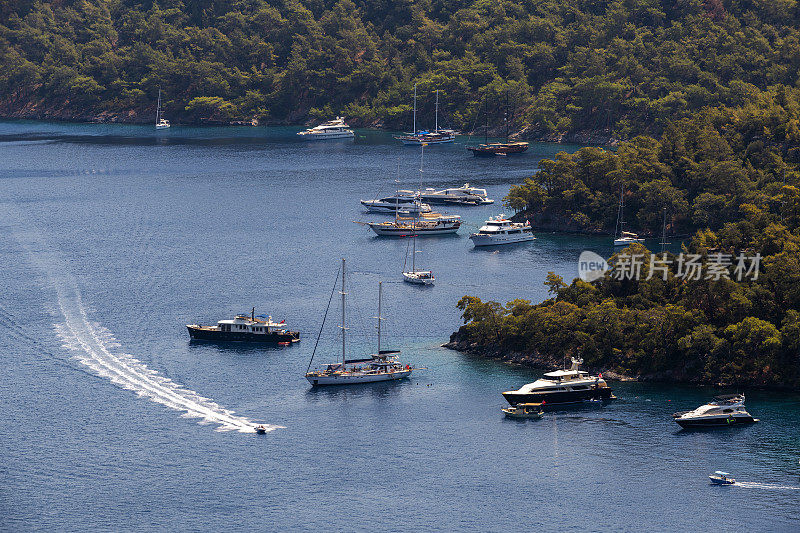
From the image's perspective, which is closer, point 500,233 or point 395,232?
point 500,233

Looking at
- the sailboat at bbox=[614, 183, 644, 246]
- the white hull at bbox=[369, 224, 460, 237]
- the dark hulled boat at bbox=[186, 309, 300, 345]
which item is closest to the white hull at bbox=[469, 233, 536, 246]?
the white hull at bbox=[369, 224, 460, 237]

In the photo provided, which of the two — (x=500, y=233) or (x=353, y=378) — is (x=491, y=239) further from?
(x=353, y=378)

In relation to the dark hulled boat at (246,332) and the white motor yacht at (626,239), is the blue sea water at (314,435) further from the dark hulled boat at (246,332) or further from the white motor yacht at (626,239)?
the white motor yacht at (626,239)

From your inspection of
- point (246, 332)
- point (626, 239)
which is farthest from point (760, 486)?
point (626, 239)

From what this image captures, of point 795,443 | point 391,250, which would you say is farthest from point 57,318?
point 795,443

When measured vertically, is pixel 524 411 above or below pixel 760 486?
above
